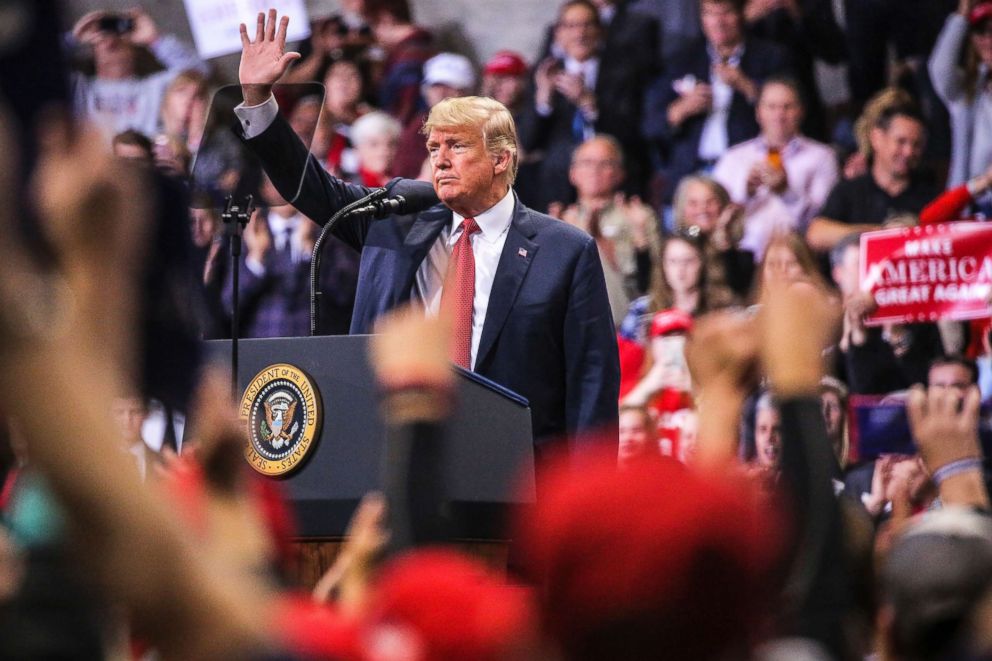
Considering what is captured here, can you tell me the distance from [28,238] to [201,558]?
382 millimetres

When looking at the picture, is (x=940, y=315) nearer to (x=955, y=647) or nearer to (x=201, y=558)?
(x=955, y=647)

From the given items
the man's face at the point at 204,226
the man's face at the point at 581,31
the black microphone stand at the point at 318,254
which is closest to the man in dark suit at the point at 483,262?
the black microphone stand at the point at 318,254

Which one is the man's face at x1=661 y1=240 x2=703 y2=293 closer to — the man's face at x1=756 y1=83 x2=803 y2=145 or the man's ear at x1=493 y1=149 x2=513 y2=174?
the man's face at x1=756 y1=83 x2=803 y2=145

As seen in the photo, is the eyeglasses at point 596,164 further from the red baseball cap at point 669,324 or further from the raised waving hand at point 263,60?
the raised waving hand at point 263,60

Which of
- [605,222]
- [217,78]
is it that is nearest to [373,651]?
[605,222]

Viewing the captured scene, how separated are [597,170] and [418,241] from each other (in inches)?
138

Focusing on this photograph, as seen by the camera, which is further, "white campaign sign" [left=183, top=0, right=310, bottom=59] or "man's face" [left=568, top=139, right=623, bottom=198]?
"white campaign sign" [left=183, top=0, right=310, bottom=59]

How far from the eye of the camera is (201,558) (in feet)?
3.80

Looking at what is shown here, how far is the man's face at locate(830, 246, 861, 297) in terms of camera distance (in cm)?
652

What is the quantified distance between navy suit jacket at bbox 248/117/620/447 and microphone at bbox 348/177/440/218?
0.26 ft

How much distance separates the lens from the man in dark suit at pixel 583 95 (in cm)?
805

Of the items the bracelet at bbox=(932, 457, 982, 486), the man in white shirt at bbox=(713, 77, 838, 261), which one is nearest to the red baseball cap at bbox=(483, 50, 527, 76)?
the man in white shirt at bbox=(713, 77, 838, 261)

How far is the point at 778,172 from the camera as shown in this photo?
723cm

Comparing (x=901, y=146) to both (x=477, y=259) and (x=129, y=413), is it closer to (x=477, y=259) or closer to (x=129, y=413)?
(x=477, y=259)
